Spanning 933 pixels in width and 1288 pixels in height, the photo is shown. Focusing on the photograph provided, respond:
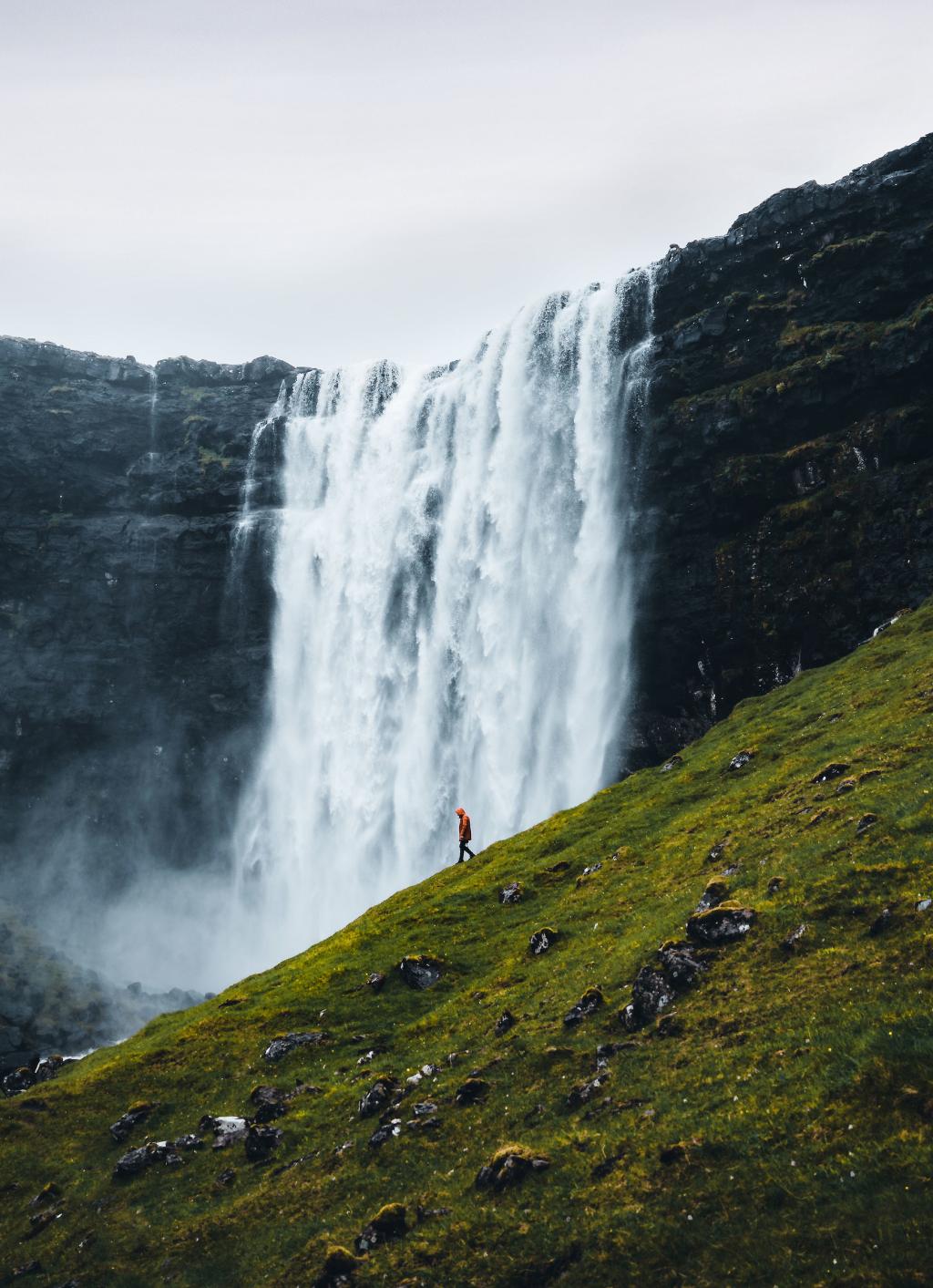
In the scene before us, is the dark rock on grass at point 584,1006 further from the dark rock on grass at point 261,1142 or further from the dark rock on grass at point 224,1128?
the dark rock on grass at point 224,1128

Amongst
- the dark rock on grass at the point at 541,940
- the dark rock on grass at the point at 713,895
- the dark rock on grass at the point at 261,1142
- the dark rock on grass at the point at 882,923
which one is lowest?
the dark rock on grass at the point at 261,1142

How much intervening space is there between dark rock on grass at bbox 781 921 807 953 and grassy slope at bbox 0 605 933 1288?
192 mm

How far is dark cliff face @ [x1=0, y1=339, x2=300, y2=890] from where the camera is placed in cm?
9200

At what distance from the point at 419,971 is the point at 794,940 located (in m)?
14.8

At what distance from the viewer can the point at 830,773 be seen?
28953mm

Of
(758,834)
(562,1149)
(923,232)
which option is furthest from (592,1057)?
(923,232)

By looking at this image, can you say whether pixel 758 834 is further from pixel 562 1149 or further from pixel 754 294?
pixel 754 294

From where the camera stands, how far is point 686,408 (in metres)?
66.3

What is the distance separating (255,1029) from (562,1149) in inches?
685

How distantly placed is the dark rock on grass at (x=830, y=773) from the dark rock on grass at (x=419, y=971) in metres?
13.9

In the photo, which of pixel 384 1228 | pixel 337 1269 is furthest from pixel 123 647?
pixel 337 1269

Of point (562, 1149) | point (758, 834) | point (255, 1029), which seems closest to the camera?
point (562, 1149)

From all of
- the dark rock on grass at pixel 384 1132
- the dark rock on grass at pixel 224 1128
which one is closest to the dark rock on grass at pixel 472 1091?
the dark rock on grass at pixel 384 1132

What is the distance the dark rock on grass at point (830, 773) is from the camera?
28573 mm
